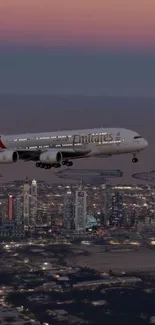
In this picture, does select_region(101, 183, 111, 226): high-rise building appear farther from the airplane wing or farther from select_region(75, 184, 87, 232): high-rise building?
the airplane wing

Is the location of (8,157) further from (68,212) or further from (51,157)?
(68,212)

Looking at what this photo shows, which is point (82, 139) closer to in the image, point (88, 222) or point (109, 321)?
point (109, 321)

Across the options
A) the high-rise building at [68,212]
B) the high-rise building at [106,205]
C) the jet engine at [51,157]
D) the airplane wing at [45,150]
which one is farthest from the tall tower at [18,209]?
the jet engine at [51,157]

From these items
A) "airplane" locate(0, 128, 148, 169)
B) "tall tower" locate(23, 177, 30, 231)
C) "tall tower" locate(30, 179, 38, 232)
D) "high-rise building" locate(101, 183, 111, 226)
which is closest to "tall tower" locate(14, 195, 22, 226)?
"tall tower" locate(23, 177, 30, 231)

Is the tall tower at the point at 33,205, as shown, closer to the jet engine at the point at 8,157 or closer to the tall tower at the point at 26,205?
the tall tower at the point at 26,205

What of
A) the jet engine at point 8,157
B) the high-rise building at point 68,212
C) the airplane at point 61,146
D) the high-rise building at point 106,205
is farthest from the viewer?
the high-rise building at point 106,205

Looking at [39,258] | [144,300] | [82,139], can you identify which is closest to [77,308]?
[144,300]

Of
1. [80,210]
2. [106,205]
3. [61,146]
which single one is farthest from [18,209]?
[61,146]
